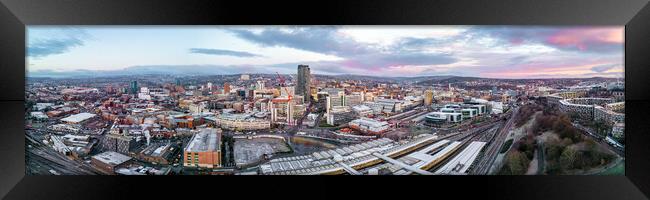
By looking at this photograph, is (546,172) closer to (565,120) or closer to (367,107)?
(565,120)

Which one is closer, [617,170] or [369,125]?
[617,170]

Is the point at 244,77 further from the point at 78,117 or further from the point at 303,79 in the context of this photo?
the point at 78,117

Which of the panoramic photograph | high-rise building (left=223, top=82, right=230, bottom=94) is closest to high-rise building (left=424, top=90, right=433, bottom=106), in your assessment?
the panoramic photograph

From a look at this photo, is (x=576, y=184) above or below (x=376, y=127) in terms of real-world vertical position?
below

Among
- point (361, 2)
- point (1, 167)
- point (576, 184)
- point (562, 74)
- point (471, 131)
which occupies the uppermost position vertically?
point (361, 2)

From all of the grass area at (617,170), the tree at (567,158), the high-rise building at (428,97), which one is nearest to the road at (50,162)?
the high-rise building at (428,97)

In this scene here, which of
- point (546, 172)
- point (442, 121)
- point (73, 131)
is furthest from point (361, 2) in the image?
point (73, 131)

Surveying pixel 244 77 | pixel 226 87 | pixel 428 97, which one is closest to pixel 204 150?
pixel 226 87

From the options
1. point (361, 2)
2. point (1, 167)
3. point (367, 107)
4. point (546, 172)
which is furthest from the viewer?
point (367, 107)
